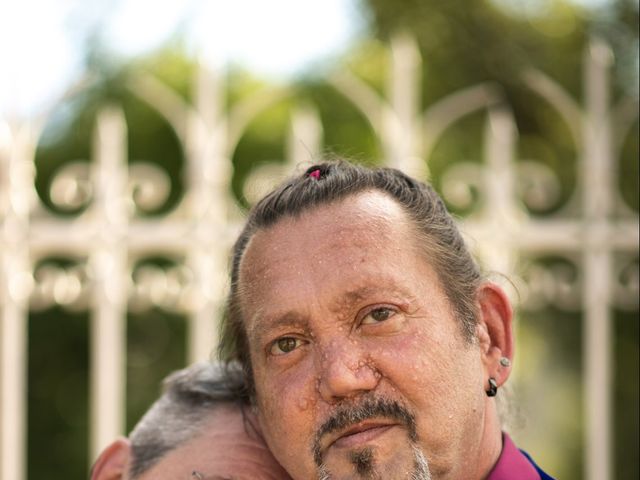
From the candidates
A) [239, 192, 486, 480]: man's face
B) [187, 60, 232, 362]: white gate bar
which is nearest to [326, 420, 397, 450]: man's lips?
[239, 192, 486, 480]: man's face

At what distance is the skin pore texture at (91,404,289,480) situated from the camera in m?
2.41

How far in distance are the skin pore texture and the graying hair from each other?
2cm

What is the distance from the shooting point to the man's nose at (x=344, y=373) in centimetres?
204

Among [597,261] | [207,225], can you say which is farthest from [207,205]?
[597,261]

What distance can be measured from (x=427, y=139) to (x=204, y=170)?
1063mm

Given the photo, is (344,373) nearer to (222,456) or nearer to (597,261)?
(222,456)

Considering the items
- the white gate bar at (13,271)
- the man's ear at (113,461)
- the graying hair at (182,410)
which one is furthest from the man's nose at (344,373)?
the white gate bar at (13,271)

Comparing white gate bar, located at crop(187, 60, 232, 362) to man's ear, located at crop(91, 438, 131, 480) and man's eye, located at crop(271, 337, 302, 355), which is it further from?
man's eye, located at crop(271, 337, 302, 355)

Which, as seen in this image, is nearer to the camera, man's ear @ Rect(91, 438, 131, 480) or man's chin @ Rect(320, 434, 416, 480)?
man's chin @ Rect(320, 434, 416, 480)

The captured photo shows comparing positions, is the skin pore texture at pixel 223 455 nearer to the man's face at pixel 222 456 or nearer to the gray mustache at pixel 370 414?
the man's face at pixel 222 456

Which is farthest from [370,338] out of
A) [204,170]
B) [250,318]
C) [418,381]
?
[204,170]

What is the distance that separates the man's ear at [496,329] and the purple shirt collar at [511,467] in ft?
0.54

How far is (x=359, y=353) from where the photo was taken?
2096 mm

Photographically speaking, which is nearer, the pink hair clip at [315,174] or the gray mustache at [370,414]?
the gray mustache at [370,414]
